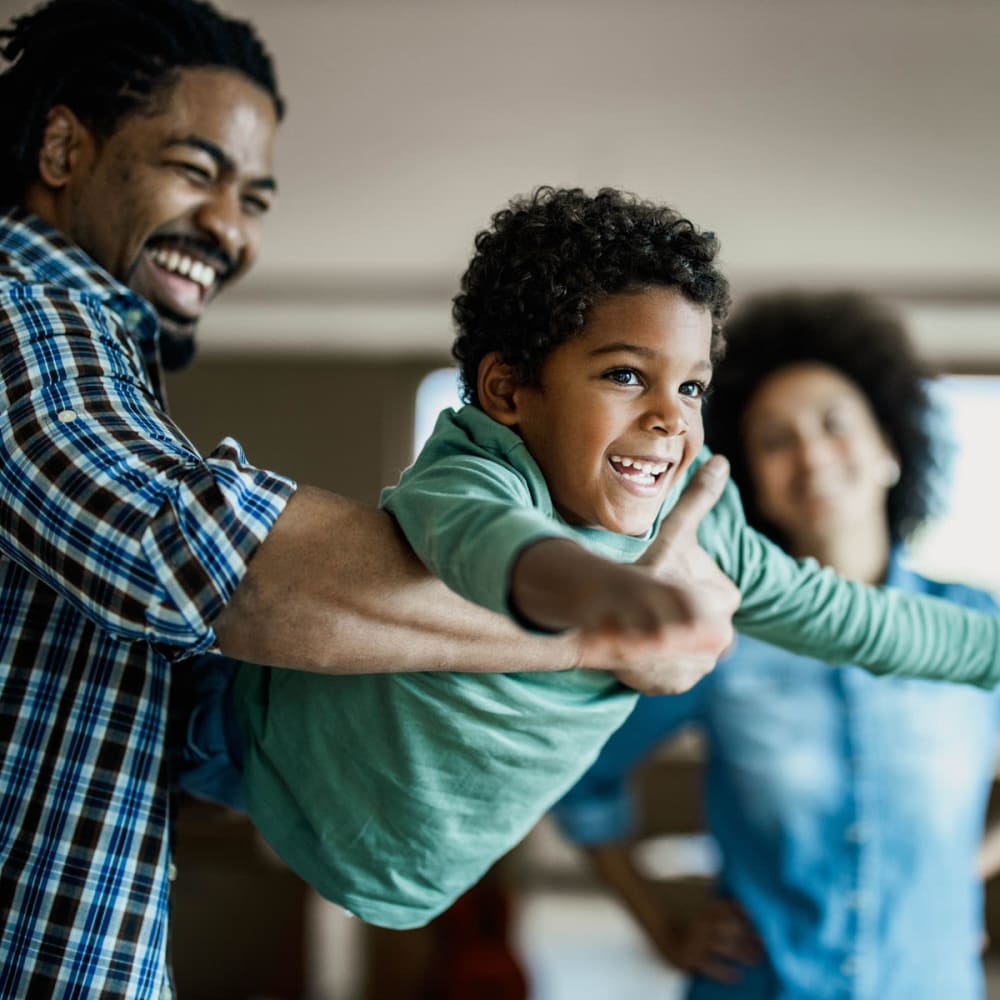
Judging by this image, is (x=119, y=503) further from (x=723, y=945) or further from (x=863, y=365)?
(x=863, y=365)

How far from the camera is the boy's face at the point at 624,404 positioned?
535 millimetres

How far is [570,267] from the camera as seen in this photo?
55 cm

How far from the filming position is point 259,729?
0.62 metres

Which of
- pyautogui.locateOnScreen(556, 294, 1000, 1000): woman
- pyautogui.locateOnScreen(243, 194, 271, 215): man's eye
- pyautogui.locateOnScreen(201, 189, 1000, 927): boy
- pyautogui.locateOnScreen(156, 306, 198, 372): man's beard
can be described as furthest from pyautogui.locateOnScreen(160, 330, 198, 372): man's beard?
pyautogui.locateOnScreen(556, 294, 1000, 1000): woman

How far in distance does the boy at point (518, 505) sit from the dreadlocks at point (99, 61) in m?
0.30

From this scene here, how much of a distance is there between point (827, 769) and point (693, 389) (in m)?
0.69

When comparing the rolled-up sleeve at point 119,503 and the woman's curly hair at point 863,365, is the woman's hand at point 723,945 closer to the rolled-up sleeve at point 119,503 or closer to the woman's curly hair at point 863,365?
the woman's curly hair at point 863,365

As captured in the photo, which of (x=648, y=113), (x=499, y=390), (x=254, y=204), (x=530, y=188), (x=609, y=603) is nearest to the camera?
(x=609, y=603)


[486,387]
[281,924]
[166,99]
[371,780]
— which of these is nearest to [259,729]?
[371,780]

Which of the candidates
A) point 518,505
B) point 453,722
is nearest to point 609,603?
point 518,505

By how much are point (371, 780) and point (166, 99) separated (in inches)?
18.6

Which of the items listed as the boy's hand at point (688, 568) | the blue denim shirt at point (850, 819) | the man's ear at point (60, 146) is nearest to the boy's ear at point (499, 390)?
the boy's hand at point (688, 568)

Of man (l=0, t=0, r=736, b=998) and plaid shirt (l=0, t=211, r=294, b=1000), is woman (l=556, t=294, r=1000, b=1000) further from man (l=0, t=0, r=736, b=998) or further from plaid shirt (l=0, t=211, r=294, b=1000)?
plaid shirt (l=0, t=211, r=294, b=1000)

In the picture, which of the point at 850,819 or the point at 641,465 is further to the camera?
the point at 850,819
